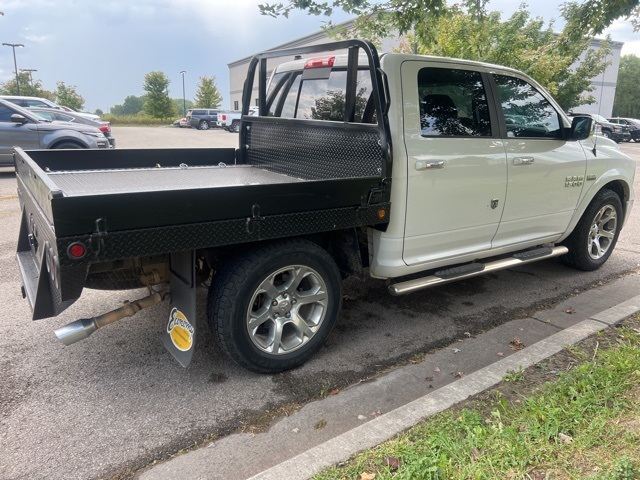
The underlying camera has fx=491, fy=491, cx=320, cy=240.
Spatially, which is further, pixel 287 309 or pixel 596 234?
pixel 596 234

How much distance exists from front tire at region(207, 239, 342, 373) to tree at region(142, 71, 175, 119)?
61764 mm

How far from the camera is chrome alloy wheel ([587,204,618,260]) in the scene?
5.28 meters

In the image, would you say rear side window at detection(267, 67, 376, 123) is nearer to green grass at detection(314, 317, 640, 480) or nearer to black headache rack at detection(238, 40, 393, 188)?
black headache rack at detection(238, 40, 393, 188)

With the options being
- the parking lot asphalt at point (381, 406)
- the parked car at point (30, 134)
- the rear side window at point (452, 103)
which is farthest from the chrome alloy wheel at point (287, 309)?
the parked car at point (30, 134)

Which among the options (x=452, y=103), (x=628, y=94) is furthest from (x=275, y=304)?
(x=628, y=94)

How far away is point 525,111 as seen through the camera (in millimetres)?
4398

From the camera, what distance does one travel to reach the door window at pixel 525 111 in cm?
421

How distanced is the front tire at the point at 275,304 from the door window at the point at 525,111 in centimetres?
219

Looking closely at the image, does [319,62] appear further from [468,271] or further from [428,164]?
[468,271]

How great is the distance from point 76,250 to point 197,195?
0.63 metres

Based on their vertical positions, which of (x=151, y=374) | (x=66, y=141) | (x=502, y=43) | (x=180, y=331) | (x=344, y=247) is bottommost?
(x=151, y=374)

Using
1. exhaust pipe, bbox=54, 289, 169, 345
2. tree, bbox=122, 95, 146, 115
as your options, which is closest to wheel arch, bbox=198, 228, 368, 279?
exhaust pipe, bbox=54, 289, 169, 345

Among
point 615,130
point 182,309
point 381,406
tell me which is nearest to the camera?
point 381,406

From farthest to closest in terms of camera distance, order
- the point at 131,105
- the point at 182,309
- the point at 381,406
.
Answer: the point at 131,105 → the point at 182,309 → the point at 381,406
